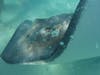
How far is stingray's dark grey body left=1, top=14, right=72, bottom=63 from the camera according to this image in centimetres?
414

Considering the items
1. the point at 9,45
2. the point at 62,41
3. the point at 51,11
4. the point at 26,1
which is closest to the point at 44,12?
the point at 51,11

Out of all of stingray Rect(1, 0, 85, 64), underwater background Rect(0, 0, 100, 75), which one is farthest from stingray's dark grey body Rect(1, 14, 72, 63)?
underwater background Rect(0, 0, 100, 75)

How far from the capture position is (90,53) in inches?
165

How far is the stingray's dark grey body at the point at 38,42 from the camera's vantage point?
13.6 ft

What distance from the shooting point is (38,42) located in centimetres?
435

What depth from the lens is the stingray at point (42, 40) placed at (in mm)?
4113

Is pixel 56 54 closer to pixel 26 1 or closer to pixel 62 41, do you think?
pixel 62 41

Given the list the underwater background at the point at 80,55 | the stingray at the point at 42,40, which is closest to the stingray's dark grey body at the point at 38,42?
the stingray at the point at 42,40

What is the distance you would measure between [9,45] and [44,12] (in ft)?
4.28

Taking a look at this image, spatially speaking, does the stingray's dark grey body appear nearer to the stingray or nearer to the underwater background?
the stingray

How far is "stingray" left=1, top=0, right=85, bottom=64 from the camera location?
4.11 meters

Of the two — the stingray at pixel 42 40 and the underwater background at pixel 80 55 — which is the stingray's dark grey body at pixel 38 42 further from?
the underwater background at pixel 80 55

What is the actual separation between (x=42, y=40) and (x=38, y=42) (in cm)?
7

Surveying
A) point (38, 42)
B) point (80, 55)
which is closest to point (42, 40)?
point (38, 42)
